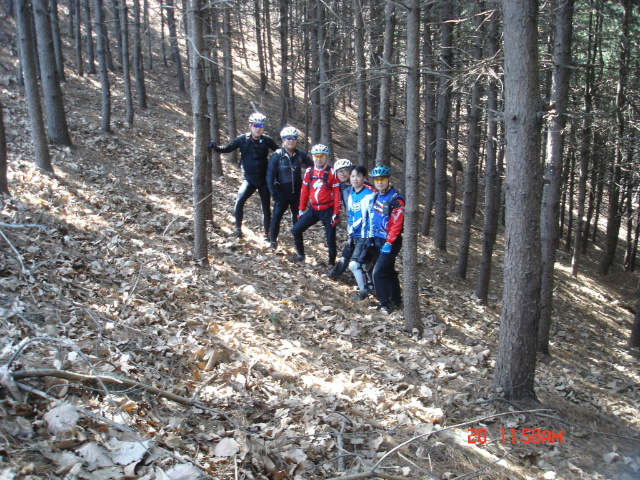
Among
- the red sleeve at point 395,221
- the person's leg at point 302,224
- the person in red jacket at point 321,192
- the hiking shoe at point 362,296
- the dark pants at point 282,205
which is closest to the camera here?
the red sleeve at point 395,221

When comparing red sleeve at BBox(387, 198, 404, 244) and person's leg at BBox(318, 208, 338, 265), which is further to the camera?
person's leg at BBox(318, 208, 338, 265)

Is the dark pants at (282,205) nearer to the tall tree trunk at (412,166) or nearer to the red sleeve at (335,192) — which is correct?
the red sleeve at (335,192)

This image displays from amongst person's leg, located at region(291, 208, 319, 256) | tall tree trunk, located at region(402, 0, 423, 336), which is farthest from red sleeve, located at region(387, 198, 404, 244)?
person's leg, located at region(291, 208, 319, 256)

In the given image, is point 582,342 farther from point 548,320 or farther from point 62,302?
point 62,302

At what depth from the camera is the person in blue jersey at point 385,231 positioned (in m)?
7.47

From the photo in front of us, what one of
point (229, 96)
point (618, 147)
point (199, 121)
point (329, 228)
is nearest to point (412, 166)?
point (329, 228)

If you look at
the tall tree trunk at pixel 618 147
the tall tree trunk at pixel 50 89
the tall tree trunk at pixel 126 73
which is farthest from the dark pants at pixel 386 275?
the tall tree trunk at pixel 126 73

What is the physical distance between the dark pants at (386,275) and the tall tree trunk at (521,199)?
8.94ft

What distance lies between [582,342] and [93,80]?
2307cm

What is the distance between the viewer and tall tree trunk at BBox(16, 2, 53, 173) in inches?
361

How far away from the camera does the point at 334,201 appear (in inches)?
336

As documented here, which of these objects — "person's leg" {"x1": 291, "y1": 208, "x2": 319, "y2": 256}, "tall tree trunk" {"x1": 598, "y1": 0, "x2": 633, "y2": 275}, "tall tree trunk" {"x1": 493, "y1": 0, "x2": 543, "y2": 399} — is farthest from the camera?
"tall tree trunk" {"x1": 598, "y1": 0, "x2": 633, "y2": 275}
